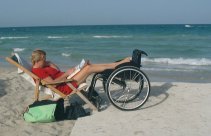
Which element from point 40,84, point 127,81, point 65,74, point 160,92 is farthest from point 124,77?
point 160,92

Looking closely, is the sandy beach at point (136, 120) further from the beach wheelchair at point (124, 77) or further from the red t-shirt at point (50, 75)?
the red t-shirt at point (50, 75)

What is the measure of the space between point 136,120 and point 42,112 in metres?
1.38

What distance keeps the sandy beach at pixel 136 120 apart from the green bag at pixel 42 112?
73 millimetres

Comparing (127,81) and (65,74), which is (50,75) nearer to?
(65,74)

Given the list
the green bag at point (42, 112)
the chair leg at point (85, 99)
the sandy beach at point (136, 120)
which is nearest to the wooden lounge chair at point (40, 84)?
the chair leg at point (85, 99)

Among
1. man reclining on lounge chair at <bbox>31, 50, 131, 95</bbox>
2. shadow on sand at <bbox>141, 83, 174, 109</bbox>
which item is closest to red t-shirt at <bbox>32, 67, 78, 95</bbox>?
man reclining on lounge chair at <bbox>31, 50, 131, 95</bbox>

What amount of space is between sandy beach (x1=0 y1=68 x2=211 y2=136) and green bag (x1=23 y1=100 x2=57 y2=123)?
→ 73 millimetres

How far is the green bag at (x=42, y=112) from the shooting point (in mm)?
5582

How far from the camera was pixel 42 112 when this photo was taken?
5625mm

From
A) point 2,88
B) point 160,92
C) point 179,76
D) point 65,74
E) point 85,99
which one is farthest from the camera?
point 179,76

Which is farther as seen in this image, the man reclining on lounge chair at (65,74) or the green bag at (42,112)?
the man reclining on lounge chair at (65,74)

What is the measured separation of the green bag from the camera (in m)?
5.58

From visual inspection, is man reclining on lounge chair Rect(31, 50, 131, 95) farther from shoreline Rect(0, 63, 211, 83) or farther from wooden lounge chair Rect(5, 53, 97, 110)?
shoreline Rect(0, 63, 211, 83)

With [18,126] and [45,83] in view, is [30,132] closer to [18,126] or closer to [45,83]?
[18,126]
